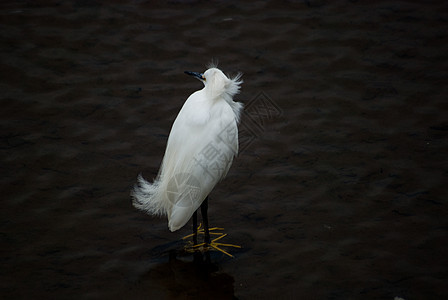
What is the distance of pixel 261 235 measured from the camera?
13.6 feet

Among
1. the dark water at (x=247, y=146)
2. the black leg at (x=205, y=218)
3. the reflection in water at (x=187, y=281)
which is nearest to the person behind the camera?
the reflection in water at (x=187, y=281)

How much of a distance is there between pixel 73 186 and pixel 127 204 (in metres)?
0.54

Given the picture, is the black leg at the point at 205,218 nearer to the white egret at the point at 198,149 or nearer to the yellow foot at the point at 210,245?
the yellow foot at the point at 210,245

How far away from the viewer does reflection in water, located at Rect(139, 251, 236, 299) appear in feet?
12.1

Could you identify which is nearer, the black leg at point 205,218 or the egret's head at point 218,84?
the egret's head at point 218,84

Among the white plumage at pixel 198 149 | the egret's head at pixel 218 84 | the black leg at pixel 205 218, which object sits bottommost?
the black leg at pixel 205 218

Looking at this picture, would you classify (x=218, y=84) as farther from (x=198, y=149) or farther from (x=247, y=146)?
(x=247, y=146)

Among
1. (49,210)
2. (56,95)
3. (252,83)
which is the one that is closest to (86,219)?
(49,210)

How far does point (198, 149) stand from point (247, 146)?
1.41 metres

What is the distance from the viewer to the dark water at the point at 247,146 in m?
3.83

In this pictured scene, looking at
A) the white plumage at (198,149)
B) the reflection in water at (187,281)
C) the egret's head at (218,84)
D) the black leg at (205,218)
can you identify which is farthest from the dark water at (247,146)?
the egret's head at (218,84)

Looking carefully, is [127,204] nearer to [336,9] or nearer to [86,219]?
[86,219]

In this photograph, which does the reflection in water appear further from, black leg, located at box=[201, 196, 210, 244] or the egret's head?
the egret's head

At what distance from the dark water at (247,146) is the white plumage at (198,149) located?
A: 475mm
